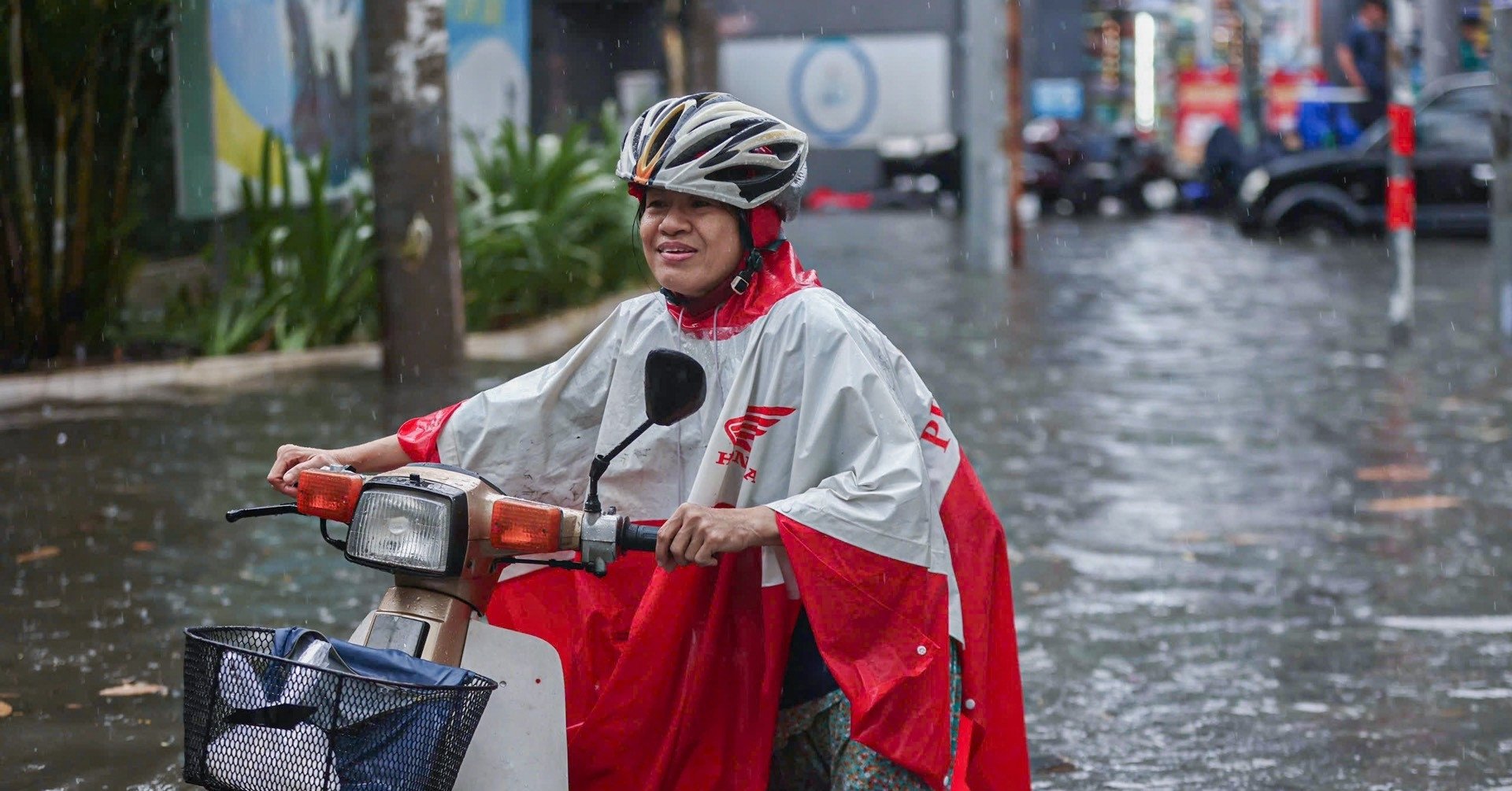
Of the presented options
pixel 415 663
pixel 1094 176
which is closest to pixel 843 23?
pixel 1094 176

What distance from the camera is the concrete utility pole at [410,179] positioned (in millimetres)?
10398

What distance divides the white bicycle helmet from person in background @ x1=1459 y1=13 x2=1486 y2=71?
3234cm

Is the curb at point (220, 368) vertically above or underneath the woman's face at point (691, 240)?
underneath

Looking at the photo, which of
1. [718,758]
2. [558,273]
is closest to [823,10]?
[558,273]

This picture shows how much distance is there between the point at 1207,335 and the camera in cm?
1328

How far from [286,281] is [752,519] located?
8.99 m

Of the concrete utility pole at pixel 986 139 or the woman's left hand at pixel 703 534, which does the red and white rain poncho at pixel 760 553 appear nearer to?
the woman's left hand at pixel 703 534

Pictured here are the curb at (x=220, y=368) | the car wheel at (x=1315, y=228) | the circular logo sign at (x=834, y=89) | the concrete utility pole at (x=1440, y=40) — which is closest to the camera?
the curb at (x=220, y=368)

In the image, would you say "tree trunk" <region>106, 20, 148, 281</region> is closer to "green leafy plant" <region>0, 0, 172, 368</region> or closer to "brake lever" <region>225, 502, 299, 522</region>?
"green leafy plant" <region>0, 0, 172, 368</region>

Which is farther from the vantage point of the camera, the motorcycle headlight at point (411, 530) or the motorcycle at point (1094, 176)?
the motorcycle at point (1094, 176)

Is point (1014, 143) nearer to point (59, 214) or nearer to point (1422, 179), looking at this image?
point (1422, 179)

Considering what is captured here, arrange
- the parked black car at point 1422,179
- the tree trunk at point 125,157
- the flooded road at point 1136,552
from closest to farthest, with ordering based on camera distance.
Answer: the flooded road at point 1136,552, the tree trunk at point 125,157, the parked black car at point 1422,179

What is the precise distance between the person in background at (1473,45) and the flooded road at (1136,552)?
22.1 meters

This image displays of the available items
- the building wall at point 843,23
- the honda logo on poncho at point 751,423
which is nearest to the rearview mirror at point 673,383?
the honda logo on poncho at point 751,423
